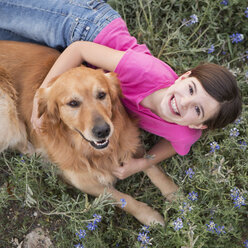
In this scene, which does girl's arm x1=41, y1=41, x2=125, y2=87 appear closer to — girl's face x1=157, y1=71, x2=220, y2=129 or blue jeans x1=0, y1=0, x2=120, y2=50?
blue jeans x1=0, y1=0, x2=120, y2=50

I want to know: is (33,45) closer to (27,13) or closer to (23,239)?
(27,13)

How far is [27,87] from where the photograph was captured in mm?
2678

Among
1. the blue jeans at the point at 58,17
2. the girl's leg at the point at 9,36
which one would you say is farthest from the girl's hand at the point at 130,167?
the girl's leg at the point at 9,36

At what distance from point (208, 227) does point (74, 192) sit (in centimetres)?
141

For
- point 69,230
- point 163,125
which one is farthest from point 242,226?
point 69,230

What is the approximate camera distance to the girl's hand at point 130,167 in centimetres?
270

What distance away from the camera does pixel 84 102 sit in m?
2.12

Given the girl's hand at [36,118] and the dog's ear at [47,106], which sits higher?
the dog's ear at [47,106]

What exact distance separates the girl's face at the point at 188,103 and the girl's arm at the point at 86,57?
0.58 meters

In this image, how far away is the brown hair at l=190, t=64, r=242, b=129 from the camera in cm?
220

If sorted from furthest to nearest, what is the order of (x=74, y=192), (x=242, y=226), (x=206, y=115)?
(x=74, y=192), (x=242, y=226), (x=206, y=115)

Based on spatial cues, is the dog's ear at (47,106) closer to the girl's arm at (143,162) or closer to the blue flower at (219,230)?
the girl's arm at (143,162)

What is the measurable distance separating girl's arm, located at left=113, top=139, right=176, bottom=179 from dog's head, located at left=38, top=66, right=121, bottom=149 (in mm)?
552

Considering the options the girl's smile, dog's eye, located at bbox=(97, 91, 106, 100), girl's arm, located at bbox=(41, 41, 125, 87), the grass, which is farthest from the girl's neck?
the grass
